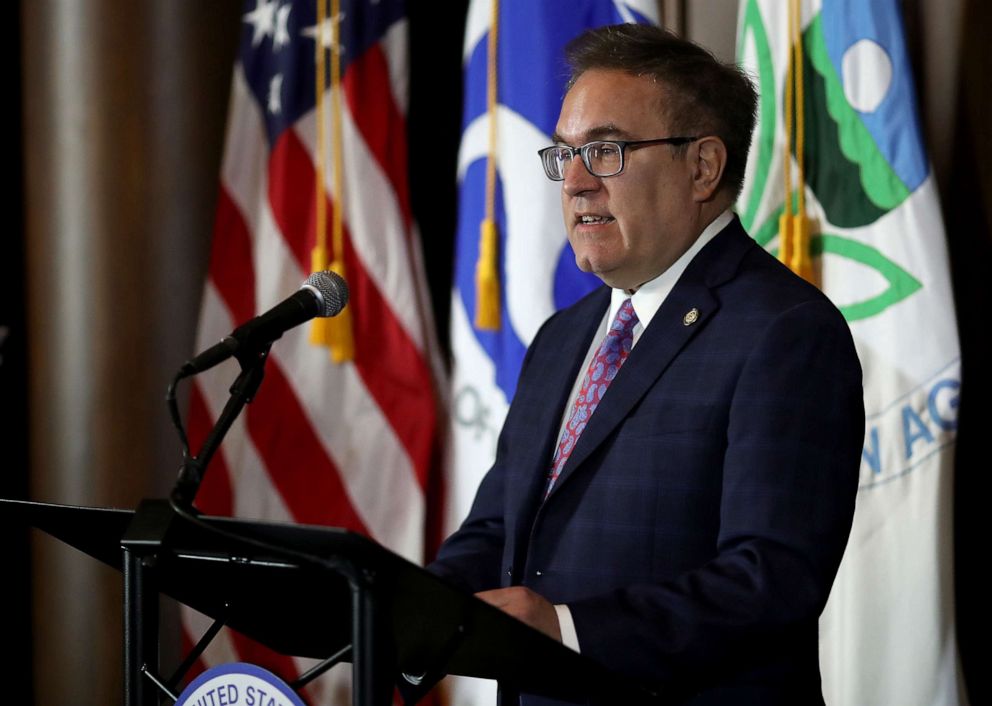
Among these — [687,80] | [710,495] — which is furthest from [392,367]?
[710,495]

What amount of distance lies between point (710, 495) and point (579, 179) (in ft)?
1.75

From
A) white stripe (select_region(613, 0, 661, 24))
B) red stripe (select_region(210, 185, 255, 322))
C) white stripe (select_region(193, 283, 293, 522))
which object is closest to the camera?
white stripe (select_region(613, 0, 661, 24))

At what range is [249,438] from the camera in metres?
3.21

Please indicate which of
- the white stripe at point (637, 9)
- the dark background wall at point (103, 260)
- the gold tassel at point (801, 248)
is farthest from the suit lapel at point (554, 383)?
the dark background wall at point (103, 260)

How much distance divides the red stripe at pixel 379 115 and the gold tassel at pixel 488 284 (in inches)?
14.7

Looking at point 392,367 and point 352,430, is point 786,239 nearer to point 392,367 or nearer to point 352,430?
point 392,367

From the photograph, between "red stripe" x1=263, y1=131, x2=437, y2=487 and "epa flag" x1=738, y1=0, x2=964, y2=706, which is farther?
"red stripe" x1=263, y1=131, x2=437, y2=487

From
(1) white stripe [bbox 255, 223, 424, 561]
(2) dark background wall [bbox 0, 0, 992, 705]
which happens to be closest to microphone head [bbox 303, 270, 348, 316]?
(1) white stripe [bbox 255, 223, 424, 561]

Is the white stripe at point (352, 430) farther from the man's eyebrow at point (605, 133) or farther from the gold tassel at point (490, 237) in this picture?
the man's eyebrow at point (605, 133)

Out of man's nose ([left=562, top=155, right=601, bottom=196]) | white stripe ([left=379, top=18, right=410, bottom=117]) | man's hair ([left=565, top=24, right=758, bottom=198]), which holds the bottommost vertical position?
man's nose ([left=562, top=155, right=601, bottom=196])

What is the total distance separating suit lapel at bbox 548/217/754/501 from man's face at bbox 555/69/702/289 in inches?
2.8

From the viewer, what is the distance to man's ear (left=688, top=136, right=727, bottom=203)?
1.88 metres

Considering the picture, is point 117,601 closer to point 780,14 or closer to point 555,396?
point 555,396

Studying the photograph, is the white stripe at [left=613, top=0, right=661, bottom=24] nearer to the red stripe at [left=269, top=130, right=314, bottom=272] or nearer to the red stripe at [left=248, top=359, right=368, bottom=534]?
the red stripe at [left=269, top=130, right=314, bottom=272]
